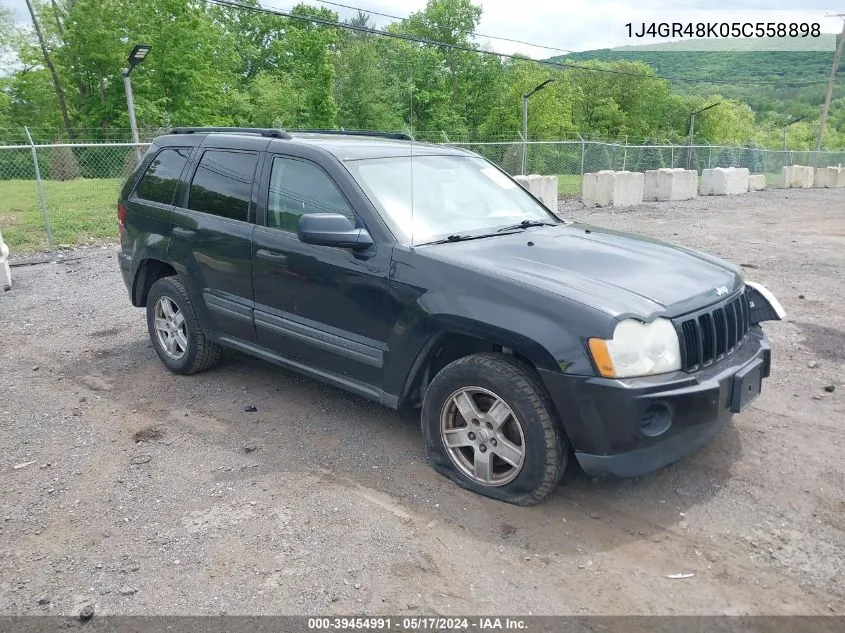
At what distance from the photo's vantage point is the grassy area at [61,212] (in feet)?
39.8

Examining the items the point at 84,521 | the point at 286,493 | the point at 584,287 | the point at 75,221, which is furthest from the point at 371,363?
the point at 75,221

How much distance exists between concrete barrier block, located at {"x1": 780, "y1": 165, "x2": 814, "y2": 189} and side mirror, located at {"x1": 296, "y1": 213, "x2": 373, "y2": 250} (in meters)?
33.0

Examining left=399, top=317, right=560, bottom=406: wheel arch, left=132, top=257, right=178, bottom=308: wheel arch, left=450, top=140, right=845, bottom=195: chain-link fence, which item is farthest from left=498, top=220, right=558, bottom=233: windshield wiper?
left=450, top=140, right=845, bottom=195: chain-link fence

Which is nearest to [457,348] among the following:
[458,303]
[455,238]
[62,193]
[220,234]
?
[458,303]

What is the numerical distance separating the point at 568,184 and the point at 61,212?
43.4 feet

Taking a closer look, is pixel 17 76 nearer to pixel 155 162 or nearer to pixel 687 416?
pixel 155 162

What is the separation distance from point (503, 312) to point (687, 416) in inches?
38.7

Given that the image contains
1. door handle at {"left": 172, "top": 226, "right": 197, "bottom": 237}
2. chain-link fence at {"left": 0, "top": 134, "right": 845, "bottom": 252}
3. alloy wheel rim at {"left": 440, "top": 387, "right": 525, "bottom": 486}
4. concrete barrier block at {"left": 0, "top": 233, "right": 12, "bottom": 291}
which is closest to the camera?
A: alloy wheel rim at {"left": 440, "top": 387, "right": 525, "bottom": 486}

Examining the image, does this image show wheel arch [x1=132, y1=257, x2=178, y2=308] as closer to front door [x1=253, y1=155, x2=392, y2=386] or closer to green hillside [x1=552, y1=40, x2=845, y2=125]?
front door [x1=253, y1=155, x2=392, y2=386]

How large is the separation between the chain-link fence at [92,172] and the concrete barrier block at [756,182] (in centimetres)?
401

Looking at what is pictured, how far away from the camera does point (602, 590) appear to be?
290cm

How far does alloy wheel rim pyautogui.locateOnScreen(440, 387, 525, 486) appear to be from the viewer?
3.47 meters

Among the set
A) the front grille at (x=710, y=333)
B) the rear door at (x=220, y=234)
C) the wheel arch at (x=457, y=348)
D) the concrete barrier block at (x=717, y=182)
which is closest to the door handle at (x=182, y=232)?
the rear door at (x=220, y=234)

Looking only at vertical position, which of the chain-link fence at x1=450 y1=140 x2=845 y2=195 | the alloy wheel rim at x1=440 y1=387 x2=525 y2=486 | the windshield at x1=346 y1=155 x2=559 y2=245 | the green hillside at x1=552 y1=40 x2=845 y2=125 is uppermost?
the green hillside at x1=552 y1=40 x2=845 y2=125
